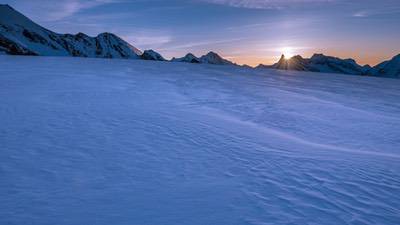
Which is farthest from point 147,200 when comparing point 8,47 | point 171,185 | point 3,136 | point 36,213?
point 8,47

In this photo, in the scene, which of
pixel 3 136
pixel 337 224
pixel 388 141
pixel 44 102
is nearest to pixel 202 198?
pixel 337 224

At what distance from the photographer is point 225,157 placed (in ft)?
18.4

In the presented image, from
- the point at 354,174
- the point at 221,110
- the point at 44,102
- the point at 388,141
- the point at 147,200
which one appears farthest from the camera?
the point at 221,110

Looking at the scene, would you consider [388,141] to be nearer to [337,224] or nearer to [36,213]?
[337,224]

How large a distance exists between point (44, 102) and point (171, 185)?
24.0ft

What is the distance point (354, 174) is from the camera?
17.1 feet

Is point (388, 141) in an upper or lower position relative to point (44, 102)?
lower

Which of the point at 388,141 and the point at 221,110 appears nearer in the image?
the point at 388,141

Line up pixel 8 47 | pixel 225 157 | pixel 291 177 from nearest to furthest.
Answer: pixel 291 177, pixel 225 157, pixel 8 47

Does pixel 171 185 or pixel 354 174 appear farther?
pixel 354 174

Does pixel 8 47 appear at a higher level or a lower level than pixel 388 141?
higher

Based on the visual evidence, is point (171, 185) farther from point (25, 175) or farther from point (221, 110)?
point (221, 110)

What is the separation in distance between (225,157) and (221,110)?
5654 millimetres

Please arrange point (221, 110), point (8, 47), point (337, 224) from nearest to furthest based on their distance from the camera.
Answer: point (337, 224), point (221, 110), point (8, 47)
